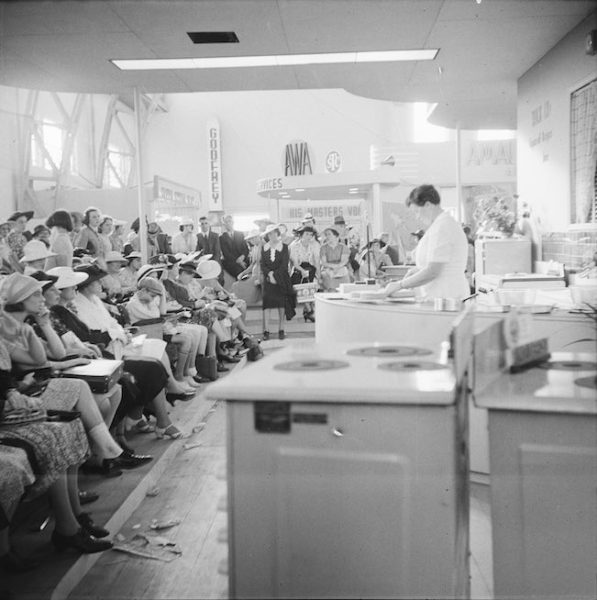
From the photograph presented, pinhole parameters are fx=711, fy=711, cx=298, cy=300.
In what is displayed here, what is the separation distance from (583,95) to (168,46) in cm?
238

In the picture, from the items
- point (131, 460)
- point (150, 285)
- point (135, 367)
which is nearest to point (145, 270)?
point (150, 285)

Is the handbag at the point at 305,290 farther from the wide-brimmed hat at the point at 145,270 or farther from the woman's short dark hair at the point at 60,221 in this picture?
the woman's short dark hair at the point at 60,221

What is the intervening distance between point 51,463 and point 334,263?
3.22 metres

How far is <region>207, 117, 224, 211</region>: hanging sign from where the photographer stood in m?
15.1

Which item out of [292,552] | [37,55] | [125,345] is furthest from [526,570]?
[37,55]

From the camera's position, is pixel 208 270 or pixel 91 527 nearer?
pixel 91 527

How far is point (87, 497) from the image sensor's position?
9.16 feet

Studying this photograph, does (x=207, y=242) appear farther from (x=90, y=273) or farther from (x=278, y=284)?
(x=90, y=273)

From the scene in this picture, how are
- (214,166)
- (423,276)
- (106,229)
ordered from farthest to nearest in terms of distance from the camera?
(214,166) < (106,229) < (423,276)

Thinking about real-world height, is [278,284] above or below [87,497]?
above

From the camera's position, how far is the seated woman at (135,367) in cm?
334

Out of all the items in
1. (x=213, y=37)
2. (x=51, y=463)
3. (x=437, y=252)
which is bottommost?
(x=51, y=463)

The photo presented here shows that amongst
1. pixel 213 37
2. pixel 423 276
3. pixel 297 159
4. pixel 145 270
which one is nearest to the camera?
pixel 423 276

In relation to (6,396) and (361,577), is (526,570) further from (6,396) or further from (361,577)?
(6,396)
